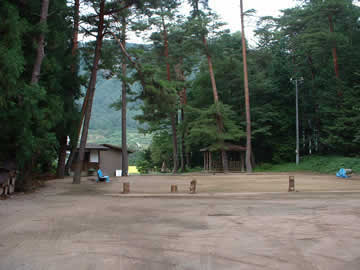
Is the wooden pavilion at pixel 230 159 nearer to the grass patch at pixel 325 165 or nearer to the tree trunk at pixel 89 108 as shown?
the grass patch at pixel 325 165

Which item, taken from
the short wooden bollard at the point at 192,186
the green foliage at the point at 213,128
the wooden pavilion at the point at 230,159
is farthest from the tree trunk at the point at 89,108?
the wooden pavilion at the point at 230,159

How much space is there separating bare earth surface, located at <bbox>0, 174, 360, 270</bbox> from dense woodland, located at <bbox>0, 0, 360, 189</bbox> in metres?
5.98

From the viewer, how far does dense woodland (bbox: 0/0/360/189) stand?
14.1 metres

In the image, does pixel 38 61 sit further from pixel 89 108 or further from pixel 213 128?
pixel 213 128

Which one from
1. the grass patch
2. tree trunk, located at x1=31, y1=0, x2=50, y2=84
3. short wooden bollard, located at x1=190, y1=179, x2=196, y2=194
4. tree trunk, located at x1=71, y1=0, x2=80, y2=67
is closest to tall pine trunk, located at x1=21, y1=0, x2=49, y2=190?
tree trunk, located at x1=31, y1=0, x2=50, y2=84

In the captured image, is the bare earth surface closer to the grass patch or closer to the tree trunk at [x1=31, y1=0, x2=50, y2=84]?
the tree trunk at [x1=31, y1=0, x2=50, y2=84]

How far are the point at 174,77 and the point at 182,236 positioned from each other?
3134 centimetres

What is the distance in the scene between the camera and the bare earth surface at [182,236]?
14.6 ft

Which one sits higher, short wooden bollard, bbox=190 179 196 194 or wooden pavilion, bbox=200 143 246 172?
wooden pavilion, bbox=200 143 246 172

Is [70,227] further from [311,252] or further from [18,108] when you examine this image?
[18,108]

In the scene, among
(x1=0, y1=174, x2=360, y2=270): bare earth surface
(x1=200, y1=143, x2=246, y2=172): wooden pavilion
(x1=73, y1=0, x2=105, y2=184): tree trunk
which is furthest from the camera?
(x1=200, y1=143, x2=246, y2=172): wooden pavilion

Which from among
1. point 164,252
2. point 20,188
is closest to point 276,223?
point 164,252

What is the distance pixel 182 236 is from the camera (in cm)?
589

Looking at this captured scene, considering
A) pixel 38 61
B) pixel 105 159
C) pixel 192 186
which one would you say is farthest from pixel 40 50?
pixel 105 159
